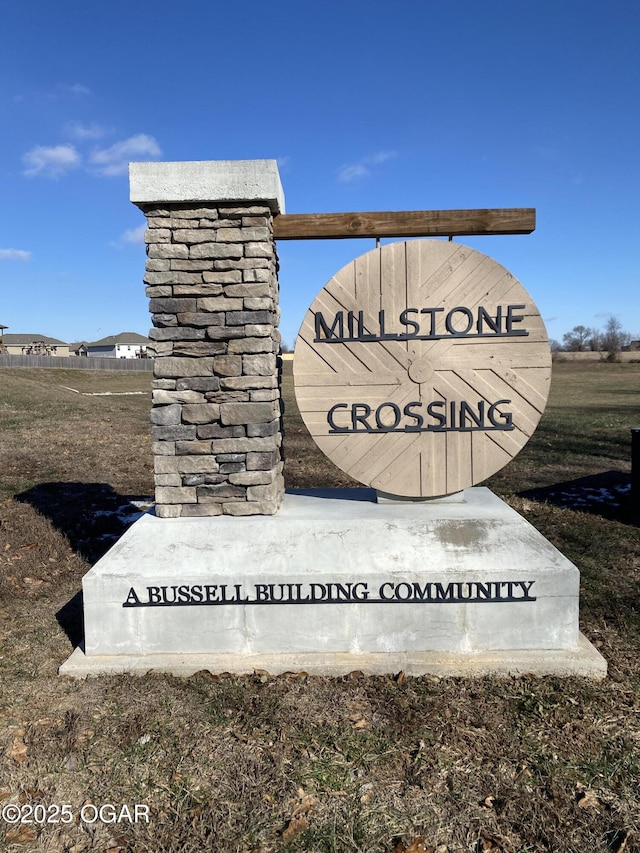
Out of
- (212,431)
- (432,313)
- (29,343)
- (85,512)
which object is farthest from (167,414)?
(29,343)

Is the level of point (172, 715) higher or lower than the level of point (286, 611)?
lower

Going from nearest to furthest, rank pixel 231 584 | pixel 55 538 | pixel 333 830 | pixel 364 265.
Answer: pixel 333 830
pixel 231 584
pixel 364 265
pixel 55 538

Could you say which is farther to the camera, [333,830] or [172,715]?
[172,715]

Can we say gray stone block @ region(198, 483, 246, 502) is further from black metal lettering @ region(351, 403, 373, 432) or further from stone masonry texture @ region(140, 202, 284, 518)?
black metal lettering @ region(351, 403, 373, 432)

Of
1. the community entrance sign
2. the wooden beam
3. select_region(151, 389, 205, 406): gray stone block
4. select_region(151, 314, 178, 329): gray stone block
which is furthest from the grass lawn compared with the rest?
the wooden beam

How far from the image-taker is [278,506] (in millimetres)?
4898

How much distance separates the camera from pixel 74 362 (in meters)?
51.8

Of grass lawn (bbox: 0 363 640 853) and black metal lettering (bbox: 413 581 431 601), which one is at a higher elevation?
black metal lettering (bbox: 413 581 431 601)

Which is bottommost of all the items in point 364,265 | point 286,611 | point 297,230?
point 286,611

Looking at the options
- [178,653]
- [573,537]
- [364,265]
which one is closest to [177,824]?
[178,653]

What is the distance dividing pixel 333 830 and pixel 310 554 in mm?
1754

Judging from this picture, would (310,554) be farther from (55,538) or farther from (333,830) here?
(55,538)

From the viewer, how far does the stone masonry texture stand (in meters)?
4.54

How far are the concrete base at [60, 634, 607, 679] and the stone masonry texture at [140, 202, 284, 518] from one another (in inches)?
43.7
